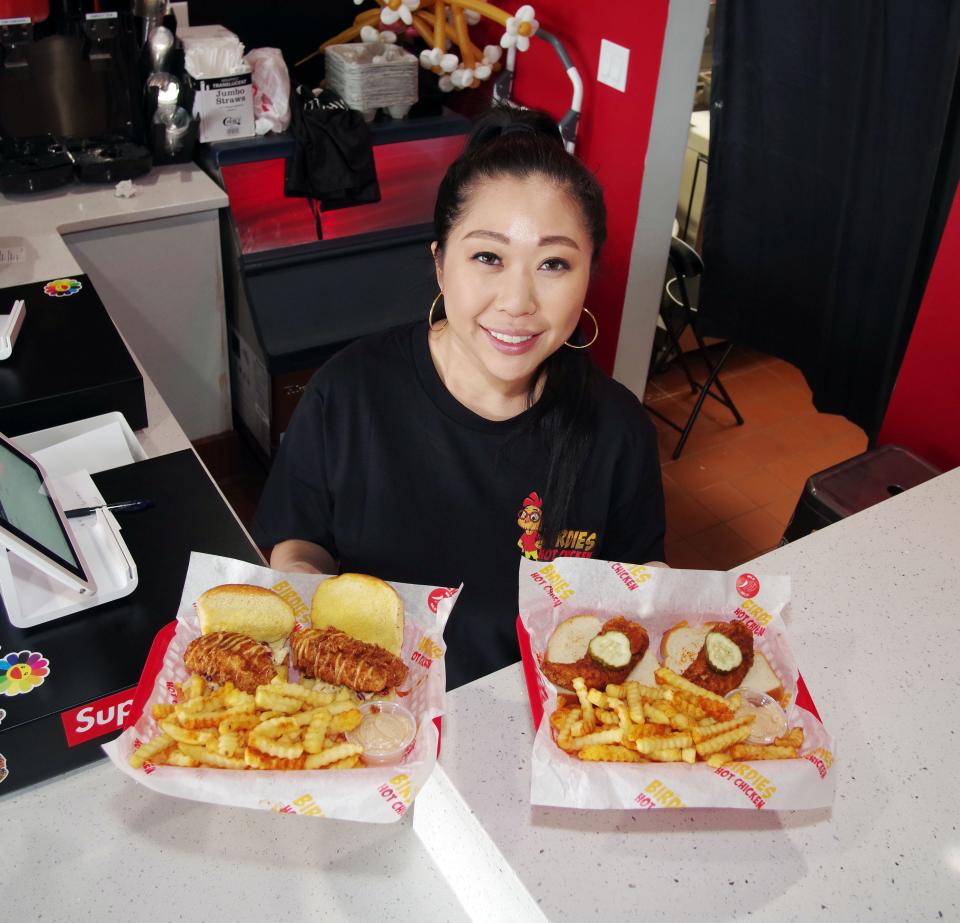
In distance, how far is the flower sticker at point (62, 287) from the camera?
7.09 ft

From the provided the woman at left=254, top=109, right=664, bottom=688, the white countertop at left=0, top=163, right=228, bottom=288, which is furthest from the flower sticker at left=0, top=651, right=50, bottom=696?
the white countertop at left=0, top=163, right=228, bottom=288

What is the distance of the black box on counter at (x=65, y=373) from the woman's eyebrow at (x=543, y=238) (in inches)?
33.2

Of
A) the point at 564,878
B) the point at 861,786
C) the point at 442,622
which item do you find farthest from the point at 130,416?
the point at 861,786

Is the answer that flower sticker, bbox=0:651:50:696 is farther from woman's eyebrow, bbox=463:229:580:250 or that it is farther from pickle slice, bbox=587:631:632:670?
woman's eyebrow, bbox=463:229:580:250

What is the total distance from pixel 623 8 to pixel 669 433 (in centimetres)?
162

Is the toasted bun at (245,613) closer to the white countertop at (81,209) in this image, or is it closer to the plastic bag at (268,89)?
the white countertop at (81,209)

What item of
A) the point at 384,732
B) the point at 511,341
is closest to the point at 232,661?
the point at 384,732

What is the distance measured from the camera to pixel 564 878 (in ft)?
3.36

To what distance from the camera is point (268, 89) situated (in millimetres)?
3025

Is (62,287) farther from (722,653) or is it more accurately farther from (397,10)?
(722,653)

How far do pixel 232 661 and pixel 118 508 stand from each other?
1.97 feet

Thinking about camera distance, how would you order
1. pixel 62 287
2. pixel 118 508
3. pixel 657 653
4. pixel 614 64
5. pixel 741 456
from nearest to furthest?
pixel 657 653 → pixel 118 508 → pixel 62 287 → pixel 614 64 → pixel 741 456

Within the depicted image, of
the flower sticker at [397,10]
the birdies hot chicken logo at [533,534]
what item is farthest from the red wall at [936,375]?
the flower sticker at [397,10]

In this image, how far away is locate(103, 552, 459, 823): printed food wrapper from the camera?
0.97m
